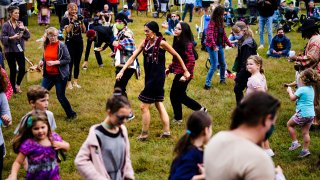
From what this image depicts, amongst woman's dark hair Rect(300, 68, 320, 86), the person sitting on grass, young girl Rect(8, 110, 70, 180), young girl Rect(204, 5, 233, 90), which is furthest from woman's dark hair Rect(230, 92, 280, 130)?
the person sitting on grass

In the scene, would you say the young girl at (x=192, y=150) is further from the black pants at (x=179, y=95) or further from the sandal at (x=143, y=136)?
the black pants at (x=179, y=95)

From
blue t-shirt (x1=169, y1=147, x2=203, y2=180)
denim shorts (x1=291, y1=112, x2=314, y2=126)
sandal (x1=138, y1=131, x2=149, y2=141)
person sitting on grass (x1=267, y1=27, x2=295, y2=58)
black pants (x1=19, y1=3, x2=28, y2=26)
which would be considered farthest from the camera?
black pants (x1=19, y1=3, x2=28, y2=26)

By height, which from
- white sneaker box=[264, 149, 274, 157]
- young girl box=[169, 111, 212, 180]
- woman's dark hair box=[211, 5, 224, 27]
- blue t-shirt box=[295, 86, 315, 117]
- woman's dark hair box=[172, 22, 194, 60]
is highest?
woman's dark hair box=[211, 5, 224, 27]

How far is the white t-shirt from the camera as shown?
2777mm

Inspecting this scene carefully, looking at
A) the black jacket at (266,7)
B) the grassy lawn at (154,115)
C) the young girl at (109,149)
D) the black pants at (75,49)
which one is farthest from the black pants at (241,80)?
the black jacket at (266,7)

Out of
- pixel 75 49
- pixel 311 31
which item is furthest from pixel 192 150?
pixel 75 49

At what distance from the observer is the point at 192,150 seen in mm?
4070

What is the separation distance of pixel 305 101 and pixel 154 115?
10.6ft

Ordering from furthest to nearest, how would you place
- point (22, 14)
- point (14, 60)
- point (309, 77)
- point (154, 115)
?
point (22, 14) → point (14, 60) → point (154, 115) → point (309, 77)

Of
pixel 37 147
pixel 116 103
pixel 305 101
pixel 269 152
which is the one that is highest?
pixel 116 103

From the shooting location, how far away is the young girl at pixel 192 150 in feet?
13.0

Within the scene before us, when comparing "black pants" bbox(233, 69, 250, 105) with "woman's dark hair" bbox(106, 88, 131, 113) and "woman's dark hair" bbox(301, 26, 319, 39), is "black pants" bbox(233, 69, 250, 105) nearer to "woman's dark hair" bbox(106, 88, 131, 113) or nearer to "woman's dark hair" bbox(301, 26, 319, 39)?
"woman's dark hair" bbox(301, 26, 319, 39)

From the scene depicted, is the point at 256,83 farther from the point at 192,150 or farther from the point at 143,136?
the point at 192,150

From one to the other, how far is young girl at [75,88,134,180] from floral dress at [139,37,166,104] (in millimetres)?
3129
